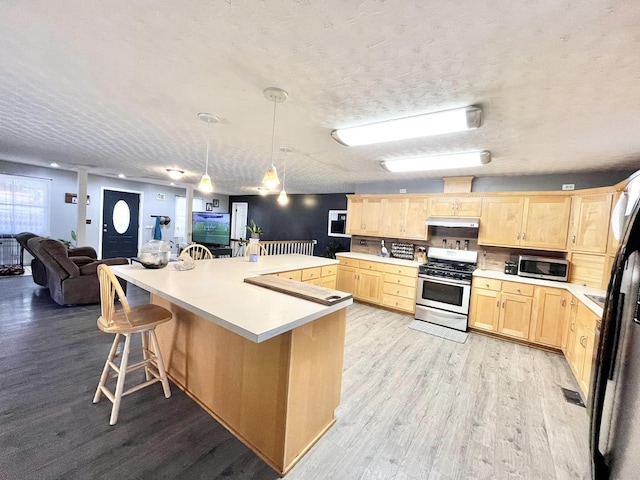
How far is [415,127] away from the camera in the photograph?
7.55 feet

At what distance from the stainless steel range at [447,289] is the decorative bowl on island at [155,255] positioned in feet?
11.7

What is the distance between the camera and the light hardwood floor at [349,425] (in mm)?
1613

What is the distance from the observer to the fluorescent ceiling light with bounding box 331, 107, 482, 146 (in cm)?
205

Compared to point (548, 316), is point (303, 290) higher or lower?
higher

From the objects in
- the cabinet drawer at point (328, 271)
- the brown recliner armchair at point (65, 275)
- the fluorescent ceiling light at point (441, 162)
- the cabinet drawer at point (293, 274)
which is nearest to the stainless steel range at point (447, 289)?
the cabinet drawer at point (328, 271)

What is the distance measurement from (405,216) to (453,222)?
2.79ft

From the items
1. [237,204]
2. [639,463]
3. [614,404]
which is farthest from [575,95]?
[237,204]

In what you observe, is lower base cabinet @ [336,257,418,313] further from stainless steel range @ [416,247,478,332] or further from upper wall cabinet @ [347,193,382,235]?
upper wall cabinet @ [347,193,382,235]

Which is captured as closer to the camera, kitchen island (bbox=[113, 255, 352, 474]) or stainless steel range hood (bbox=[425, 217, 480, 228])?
kitchen island (bbox=[113, 255, 352, 474])

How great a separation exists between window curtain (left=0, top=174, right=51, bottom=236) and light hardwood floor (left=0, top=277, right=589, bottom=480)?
14.9ft

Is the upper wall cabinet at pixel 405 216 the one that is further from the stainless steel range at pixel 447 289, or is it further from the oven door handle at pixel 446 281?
the oven door handle at pixel 446 281

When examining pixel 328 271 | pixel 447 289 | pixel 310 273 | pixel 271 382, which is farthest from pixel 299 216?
pixel 271 382

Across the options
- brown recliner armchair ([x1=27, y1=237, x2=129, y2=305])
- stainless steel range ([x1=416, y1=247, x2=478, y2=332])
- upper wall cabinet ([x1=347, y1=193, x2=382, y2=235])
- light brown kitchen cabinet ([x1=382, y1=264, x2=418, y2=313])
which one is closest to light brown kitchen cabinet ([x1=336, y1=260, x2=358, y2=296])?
light brown kitchen cabinet ([x1=382, y1=264, x2=418, y2=313])

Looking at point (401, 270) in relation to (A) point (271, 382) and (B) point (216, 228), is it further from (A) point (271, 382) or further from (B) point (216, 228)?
(B) point (216, 228)
